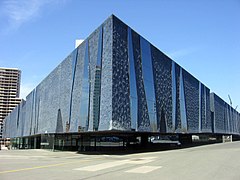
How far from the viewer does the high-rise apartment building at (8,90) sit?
17888 centimetres

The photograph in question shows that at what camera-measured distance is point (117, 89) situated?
1153 inches

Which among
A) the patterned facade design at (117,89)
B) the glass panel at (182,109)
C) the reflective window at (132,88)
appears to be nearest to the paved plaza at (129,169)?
the patterned facade design at (117,89)

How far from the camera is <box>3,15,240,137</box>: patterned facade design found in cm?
2970

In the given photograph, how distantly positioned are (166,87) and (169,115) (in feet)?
14.9

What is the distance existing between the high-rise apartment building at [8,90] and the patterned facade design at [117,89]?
136 metres

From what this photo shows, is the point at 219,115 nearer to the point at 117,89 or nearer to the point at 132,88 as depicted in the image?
the point at 132,88

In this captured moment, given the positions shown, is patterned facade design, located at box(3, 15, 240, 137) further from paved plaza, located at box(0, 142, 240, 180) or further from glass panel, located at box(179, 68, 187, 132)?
paved plaza, located at box(0, 142, 240, 180)

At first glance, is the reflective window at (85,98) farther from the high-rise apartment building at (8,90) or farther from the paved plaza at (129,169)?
the high-rise apartment building at (8,90)

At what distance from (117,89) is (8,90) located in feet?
582

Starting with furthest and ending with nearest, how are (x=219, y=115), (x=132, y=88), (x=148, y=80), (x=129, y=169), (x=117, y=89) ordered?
(x=219, y=115) < (x=148, y=80) < (x=132, y=88) < (x=117, y=89) < (x=129, y=169)

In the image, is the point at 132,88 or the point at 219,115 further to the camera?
the point at 219,115

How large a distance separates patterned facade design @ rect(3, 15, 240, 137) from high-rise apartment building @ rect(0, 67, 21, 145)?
447ft

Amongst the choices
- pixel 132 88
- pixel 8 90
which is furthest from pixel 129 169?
pixel 8 90

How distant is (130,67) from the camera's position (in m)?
32.2
